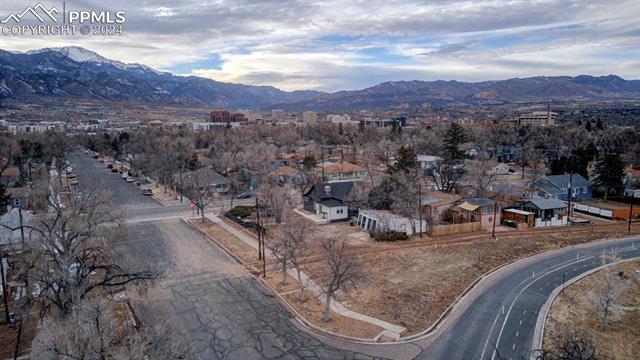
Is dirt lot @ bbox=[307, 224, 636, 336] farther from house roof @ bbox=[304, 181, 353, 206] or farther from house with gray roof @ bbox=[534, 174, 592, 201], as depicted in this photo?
house with gray roof @ bbox=[534, 174, 592, 201]

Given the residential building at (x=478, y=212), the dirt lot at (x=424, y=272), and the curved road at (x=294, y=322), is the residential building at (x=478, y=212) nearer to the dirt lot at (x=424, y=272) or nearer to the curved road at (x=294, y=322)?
the dirt lot at (x=424, y=272)

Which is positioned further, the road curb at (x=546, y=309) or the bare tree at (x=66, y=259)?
the road curb at (x=546, y=309)

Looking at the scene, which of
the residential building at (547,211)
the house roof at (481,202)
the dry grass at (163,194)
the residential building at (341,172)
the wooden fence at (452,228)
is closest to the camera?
the wooden fence at (452,228)

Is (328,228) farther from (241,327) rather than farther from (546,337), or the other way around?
(546,337)

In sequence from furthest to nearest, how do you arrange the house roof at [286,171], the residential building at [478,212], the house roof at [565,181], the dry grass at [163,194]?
1. the house roof at [286,171]
2. the dry grass at [163,194]
3. the house roof at [565,181]
4. the residential building at [478,212]

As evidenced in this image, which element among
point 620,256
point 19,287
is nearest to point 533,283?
point 620,256

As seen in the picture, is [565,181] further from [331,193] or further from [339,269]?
[339,269]

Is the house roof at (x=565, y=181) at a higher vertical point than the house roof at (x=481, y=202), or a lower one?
higher

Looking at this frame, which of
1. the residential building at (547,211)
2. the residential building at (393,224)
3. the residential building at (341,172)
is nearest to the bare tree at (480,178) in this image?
the residential building at (547,211)

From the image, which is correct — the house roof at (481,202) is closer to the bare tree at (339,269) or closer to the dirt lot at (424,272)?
the dirt lot at (424,272)

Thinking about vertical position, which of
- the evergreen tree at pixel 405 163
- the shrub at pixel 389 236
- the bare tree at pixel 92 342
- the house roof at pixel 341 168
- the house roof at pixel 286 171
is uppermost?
the evergreen tree at pixel 405 163
